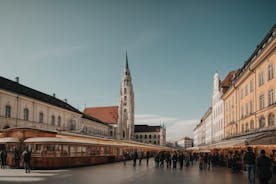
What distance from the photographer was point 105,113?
147375 mm

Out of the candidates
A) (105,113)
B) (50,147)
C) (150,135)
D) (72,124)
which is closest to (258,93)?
(50,147)

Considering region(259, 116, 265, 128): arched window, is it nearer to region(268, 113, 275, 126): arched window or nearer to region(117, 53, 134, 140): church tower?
region(268, 113, 275, 126): arched window

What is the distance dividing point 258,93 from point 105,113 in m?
116

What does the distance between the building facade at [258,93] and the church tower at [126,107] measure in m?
88.9

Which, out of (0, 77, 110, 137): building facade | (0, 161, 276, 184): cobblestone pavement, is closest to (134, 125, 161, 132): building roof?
(0, 77, 110, 137): building facade

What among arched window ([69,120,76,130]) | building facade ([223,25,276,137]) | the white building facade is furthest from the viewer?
arched window ([69,120,76,130])

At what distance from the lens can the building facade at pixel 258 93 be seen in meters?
30.2

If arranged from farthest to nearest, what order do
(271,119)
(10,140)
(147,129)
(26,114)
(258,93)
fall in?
(147,129)
(26,114)
(258,93)
(271,119)
(10,140)

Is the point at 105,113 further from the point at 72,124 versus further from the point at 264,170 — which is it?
the point at 264,170

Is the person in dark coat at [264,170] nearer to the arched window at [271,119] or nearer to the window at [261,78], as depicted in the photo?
the arched window at [271,119]

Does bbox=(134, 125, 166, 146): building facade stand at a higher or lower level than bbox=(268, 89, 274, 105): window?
lower

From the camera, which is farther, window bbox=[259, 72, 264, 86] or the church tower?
the church tower

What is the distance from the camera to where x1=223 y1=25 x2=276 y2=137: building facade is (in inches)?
1188

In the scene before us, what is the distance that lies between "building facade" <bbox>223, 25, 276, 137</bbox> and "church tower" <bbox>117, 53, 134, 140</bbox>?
88912 millimetres
